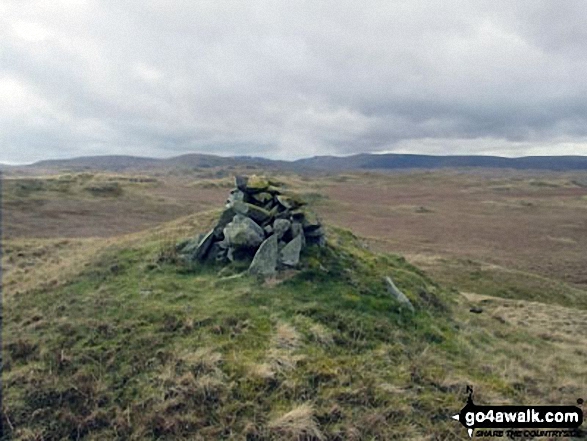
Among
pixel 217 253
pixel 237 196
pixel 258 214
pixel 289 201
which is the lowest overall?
pixel 217 253

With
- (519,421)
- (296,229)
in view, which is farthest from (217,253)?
(519,421)

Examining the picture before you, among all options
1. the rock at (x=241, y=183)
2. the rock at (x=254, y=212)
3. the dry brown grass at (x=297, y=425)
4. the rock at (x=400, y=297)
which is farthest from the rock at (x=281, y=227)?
the dry brown grass at (x=297, y=425)

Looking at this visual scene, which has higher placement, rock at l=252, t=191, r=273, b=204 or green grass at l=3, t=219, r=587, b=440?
rock at l=252, t=191, r=273, b=204

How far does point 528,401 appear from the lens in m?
10.0

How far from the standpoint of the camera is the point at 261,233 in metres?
15.2

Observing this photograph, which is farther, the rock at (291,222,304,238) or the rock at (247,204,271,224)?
the rock at (247,204,271,224)

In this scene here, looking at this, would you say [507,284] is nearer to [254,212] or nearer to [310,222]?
[310,222]

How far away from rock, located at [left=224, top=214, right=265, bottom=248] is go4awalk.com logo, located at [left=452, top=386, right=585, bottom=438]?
780cm

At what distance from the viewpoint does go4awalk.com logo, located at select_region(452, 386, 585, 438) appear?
28.2ft

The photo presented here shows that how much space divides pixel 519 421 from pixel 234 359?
5764 millimetres

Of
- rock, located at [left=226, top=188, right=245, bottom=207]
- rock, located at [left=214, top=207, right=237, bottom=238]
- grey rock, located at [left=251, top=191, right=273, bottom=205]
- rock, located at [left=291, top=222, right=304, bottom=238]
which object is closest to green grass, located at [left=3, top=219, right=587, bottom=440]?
rock, located at [left=291, top=222, right=304, bottom=238]

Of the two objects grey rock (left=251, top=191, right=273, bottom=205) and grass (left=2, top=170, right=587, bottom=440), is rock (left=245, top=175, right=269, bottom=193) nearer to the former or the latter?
grey rock (left=251, top=191, right=273, bottom=205)

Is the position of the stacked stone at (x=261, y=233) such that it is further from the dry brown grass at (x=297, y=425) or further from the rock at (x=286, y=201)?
the dry brown grass at (x=297, y=425)

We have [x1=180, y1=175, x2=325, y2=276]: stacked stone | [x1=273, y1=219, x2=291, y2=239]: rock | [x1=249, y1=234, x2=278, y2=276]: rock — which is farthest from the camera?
[x1=273, y1=219, x2=291, y2=239]: rock
